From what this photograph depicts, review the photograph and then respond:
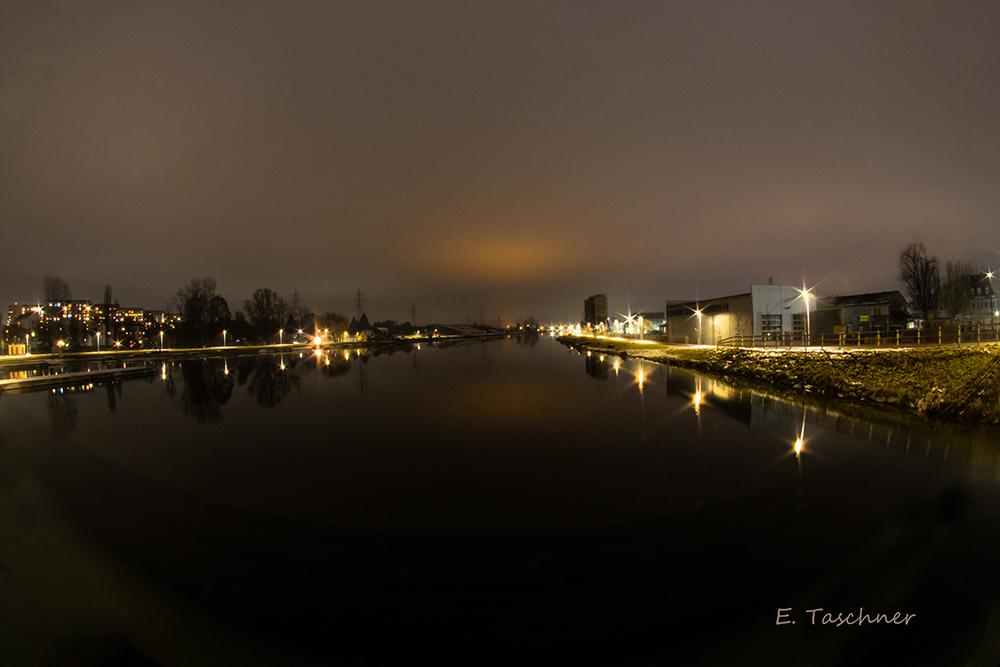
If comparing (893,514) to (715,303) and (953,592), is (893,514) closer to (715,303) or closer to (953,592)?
(953,592)

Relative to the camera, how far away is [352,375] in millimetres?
30781

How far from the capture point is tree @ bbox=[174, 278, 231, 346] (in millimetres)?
71812

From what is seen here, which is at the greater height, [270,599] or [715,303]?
[715,303]

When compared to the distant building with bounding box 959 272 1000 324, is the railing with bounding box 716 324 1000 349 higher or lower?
lower

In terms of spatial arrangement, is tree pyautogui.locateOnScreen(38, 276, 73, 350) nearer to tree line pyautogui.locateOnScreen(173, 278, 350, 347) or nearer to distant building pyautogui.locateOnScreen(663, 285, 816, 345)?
tree line pyautogui.locateOnScreen(173, 278, 350, 347)

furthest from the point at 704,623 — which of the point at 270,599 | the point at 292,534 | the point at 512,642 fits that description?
the point at 292,534

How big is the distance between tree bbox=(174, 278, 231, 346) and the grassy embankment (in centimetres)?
8493

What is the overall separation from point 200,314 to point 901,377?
92635 mm

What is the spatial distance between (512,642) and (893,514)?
6.98 metres

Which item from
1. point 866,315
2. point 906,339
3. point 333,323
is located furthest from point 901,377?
point 333,323

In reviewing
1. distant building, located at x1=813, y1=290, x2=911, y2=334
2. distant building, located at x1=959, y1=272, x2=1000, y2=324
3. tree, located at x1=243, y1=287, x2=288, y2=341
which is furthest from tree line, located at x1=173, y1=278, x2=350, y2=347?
distant building, located at x1=959, y1=272, x2=1000, y2=324

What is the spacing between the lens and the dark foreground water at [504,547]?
390cm

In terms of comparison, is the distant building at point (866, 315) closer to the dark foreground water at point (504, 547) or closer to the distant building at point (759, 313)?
the distant building at point (759, 313)

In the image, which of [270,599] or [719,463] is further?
[719,463]
